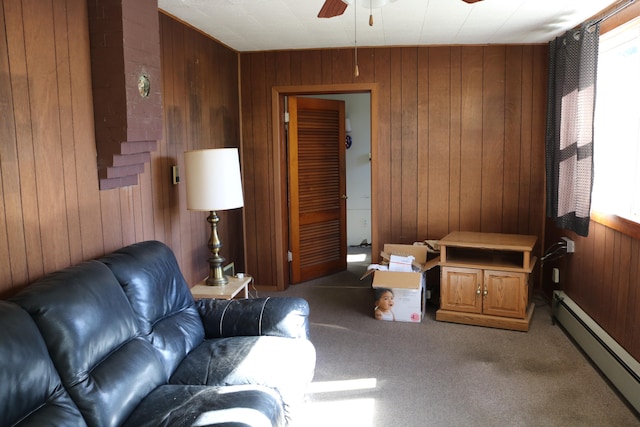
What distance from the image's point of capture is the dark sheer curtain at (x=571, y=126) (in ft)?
11.2

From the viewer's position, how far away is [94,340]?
6.43 feet

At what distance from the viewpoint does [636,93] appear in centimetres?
311

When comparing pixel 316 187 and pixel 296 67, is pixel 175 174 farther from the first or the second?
pixel 316 187

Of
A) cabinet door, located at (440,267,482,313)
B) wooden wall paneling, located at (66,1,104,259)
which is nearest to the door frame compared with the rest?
cabinet door, located at (440,267,482,313)

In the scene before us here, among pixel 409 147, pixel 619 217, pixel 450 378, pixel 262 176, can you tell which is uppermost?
pixel 409 147

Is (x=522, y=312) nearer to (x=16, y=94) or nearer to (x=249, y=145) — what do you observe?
(x=249, y=145)

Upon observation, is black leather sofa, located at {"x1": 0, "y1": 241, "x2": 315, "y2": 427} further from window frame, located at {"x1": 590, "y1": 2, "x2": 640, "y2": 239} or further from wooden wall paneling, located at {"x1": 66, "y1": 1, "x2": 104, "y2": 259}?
window frame, located at {"x1": 590, "y1": 2, "x2": 640, "y2": 239}

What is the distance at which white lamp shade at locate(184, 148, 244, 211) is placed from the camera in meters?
3.21

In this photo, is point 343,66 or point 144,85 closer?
point 144,85

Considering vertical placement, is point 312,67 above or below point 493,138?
above

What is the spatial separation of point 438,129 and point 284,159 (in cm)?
145

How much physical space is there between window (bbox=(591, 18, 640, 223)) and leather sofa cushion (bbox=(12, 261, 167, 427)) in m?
2.74

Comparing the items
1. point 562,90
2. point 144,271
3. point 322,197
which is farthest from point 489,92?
point 144,271

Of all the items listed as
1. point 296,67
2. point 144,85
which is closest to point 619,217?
point 144,85
